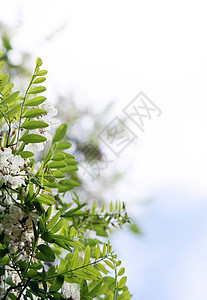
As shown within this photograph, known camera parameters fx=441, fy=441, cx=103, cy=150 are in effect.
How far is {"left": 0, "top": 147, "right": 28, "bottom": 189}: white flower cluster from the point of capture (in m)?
0.36

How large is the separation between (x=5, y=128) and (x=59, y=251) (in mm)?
195

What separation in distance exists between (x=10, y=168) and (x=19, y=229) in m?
0.05

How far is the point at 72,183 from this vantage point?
49cm

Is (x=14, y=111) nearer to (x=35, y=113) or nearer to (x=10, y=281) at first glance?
(x=35, y=113)

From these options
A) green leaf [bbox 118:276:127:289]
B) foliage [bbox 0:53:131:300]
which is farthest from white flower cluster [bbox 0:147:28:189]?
green leaf [bbox 118:276:127:289]

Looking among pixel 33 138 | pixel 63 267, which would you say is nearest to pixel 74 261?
pixel 63 267

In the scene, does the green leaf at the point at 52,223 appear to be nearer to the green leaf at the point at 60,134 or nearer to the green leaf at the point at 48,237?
the green leaf at the point at 48,237

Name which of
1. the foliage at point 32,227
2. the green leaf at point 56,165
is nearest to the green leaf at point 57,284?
the foliage at point 32,227

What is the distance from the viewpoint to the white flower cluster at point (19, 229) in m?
0.36

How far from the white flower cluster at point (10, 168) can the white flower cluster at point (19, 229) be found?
0.02 metres

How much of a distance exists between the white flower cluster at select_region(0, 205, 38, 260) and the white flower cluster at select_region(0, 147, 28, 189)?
21mm

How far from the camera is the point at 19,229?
365 millimetres

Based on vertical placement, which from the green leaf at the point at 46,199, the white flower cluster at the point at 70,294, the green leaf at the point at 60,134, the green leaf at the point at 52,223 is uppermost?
the green leaf at the point at 60,134

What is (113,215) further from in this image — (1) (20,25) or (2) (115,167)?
(1) (20,25)
